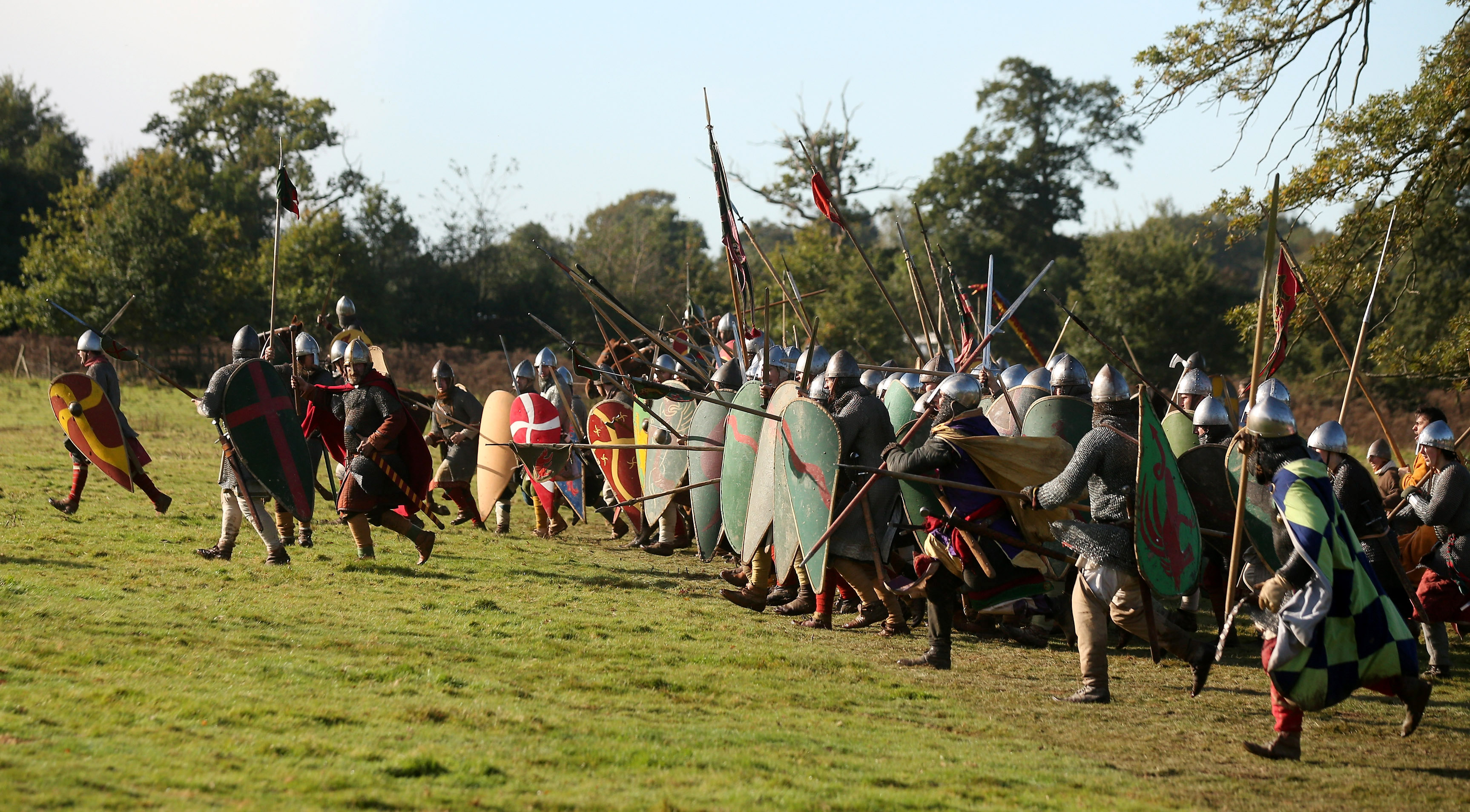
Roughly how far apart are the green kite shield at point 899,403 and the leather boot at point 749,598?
4.63 feet

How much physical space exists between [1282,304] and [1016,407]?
1.51 m

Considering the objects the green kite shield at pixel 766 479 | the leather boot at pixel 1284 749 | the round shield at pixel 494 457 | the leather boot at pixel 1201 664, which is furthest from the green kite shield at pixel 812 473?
the round shield at pixel 494 457

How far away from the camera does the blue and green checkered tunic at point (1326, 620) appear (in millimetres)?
4098

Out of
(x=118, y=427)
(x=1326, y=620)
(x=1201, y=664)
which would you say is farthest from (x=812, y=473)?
(x=118, y=427)

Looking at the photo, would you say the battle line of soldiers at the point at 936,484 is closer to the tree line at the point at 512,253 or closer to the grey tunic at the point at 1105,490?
the grey tunic at the point at 1105,490

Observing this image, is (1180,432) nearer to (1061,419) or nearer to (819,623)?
(1061,419)

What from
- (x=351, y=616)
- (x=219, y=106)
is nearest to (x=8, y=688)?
(x=351, y=616)

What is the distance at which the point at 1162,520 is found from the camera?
4.90 metres

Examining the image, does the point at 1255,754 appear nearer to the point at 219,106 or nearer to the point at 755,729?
the point at 755,729

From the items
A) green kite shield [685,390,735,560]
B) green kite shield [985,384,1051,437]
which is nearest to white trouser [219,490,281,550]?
green kite shield [685,390,735,560]

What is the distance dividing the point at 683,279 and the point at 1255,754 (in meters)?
34.2

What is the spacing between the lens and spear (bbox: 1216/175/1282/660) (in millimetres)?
4078

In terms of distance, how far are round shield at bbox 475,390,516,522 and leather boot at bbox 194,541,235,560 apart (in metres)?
1.98

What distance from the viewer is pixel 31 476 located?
1136 centimetres
